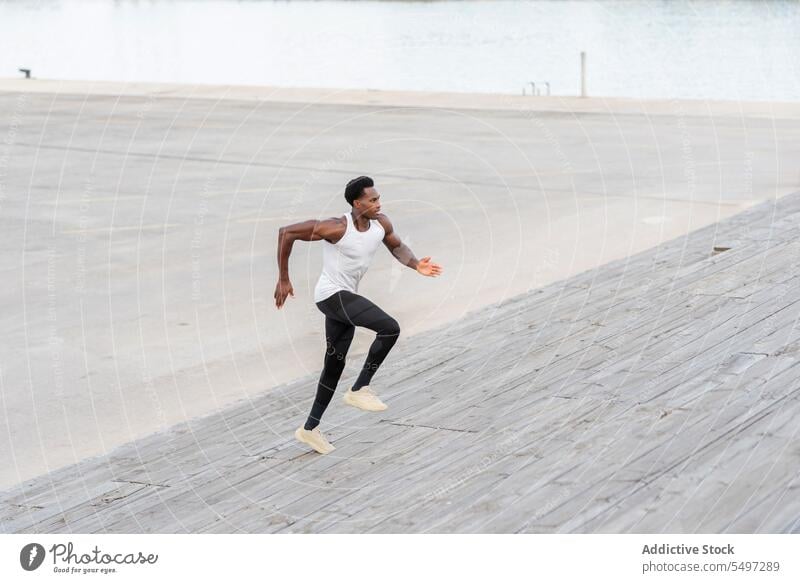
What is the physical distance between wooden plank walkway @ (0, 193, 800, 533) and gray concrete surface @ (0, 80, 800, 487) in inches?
35.1

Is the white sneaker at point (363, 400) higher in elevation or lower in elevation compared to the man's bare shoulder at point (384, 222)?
lower

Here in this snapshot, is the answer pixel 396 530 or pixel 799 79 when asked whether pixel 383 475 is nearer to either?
pixel 396 530

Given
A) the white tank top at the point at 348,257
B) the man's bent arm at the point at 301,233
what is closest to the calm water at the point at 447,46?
the white tank top at the point at 348,257

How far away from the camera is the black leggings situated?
8.93 m

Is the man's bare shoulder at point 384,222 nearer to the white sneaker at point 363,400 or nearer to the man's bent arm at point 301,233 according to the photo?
the man's bent arm at point 301,233

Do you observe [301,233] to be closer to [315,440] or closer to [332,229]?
[332,229]

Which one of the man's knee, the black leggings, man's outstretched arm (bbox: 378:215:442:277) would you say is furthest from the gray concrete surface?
man's outstretched arm (bbox: 378:215:442:277)

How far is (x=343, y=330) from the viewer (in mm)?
9086

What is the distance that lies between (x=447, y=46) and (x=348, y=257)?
75673 mm

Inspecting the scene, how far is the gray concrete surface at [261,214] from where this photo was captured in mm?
13031

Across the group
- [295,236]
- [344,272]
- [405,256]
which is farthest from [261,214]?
→ [295,236]

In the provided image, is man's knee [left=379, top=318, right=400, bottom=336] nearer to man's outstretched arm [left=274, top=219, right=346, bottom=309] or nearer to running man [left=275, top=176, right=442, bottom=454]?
running man [left=275, top=176, right=442, bottom=454]

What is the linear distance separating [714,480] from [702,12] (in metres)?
116

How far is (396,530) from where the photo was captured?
309 inches
